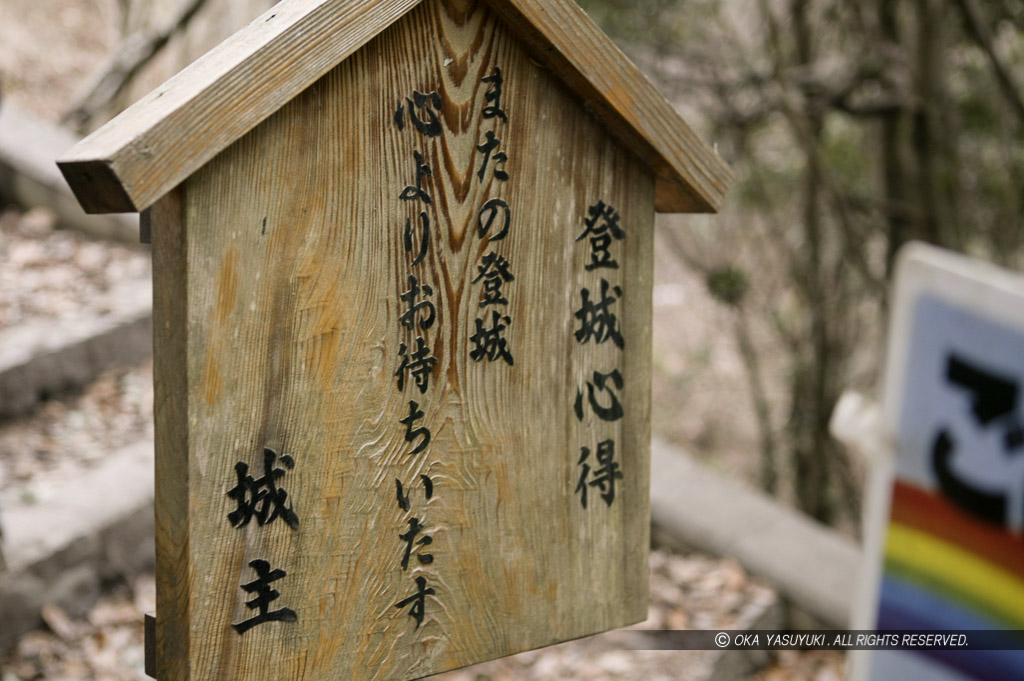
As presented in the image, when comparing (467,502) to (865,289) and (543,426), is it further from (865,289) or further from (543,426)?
(865,289)

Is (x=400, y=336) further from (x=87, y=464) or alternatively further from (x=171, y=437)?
(x=87, y=464)

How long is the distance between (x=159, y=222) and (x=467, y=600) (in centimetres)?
76

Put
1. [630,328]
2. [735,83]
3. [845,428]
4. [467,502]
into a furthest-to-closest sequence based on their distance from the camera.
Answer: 1. [735,83]
2. [845,428]
3. [630,328]
4. [467,502]

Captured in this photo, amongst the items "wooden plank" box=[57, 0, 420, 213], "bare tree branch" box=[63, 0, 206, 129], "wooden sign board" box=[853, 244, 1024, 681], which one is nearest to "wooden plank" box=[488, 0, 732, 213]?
"wooden plank" box=[57, 0, 420, 213]

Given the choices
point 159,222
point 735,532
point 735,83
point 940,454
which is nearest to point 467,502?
point 159,222

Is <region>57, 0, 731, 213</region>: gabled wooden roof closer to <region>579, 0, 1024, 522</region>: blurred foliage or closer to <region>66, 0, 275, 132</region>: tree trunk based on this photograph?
<region>579, 0, 1024, 522</region>: blurred foliage

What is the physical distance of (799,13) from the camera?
5379 millimetres

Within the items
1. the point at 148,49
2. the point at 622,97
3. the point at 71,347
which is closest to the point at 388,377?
the point at 622,97

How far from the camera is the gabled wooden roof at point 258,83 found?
3.51ft

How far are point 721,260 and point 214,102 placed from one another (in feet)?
21.9

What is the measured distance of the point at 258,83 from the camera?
1146 mm

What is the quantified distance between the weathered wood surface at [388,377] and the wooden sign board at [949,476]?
845 millimetres

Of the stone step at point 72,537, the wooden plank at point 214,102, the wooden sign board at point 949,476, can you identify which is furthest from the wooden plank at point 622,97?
the stone step at point 72,537

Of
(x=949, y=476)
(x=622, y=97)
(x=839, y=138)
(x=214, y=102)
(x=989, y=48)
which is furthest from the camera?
(x=839, y=138)
